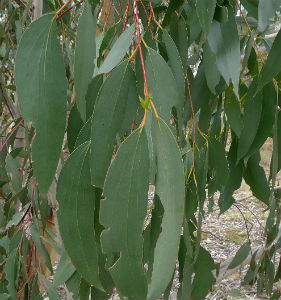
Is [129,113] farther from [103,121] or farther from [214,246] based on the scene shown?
[214,246]

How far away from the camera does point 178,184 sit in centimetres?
50

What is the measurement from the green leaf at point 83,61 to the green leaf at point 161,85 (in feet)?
0.28

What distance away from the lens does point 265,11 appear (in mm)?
741

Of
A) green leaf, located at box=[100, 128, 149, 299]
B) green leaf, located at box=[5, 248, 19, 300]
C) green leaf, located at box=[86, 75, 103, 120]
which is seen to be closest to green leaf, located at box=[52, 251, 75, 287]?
green leaf, located at box=[5, 248, 19, 300]

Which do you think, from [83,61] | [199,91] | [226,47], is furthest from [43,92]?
[199,91]

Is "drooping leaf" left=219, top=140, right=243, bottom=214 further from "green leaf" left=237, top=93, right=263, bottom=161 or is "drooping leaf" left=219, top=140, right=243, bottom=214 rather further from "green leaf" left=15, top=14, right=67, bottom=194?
"green leaf" left=15, top=14, right=67, bottom=194

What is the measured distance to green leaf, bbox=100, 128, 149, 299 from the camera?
0.50 meters

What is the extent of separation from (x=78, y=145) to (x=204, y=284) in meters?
0.51

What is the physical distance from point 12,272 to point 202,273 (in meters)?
0.43

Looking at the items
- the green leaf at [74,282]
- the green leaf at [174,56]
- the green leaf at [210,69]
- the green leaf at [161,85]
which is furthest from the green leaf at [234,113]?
the green leaf at [74,282]

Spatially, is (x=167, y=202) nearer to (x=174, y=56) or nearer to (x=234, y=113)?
(x=174, y=56)

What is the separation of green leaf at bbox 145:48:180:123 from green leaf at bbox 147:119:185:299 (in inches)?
2.6

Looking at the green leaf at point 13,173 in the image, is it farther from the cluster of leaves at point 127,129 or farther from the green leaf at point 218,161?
the green leaf at point 218,161

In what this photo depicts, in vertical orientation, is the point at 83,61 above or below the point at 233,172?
above
